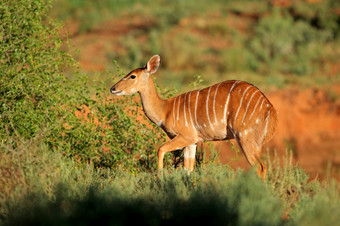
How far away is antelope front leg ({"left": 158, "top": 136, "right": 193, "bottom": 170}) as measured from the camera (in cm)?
792

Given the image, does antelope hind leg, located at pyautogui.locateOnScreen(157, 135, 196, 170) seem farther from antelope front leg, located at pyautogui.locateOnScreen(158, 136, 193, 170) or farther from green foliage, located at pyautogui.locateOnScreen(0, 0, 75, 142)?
green foliage, located at pyautogui.locateOnScreen(0, 0, 75, 142)

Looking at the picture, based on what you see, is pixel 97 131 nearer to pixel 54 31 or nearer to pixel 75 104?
pixel 75 104

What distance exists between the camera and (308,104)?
16672 millimetres

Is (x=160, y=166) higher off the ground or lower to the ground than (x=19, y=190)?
lower

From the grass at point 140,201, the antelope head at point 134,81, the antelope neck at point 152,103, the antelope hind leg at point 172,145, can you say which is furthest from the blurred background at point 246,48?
the grass at point 140,201

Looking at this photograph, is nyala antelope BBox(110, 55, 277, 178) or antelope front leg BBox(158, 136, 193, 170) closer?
nyala antelope BBox(110, 55, 277, 178)

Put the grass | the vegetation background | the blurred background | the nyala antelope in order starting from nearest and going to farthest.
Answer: the grass
the vegetation background
the nyala antelope
the blurred background

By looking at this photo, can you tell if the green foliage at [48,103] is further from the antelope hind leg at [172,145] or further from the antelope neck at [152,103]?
the antelope hind leg at [172,145]

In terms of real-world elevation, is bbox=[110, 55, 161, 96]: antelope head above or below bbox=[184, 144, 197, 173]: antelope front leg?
above

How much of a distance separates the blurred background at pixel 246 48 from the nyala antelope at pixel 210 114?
12.8ft

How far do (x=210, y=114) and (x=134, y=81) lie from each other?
133 cm

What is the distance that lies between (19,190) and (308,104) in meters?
12.2

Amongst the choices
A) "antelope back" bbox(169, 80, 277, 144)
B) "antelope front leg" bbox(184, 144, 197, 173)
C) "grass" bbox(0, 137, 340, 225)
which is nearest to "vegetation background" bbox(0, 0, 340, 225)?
"grass" bbox(0, 137, 340, 225)

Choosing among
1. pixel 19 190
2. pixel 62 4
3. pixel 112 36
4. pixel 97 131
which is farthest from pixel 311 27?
pixel 19 190
